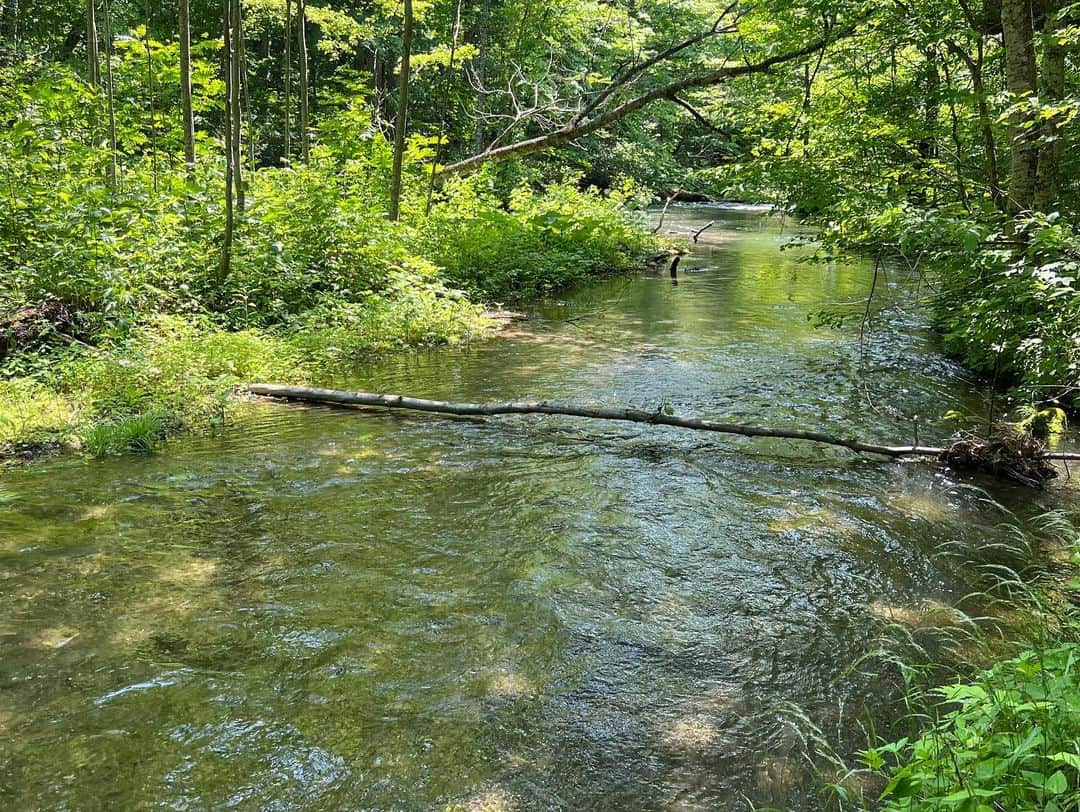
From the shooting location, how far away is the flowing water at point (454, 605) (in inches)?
119

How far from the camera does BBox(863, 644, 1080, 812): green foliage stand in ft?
6.49

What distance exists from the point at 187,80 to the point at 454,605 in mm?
10486

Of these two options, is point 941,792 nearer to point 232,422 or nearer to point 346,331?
point 232,422

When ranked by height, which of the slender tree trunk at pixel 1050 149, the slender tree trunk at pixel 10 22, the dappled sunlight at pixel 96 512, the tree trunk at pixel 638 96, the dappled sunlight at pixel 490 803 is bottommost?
the dappled sunlight at pixel 490 803

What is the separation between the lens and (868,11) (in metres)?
9.03

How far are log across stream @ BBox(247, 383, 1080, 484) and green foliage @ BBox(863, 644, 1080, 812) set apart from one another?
155 inches

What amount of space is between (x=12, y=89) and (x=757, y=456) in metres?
12.0

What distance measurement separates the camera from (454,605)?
13.9 feet

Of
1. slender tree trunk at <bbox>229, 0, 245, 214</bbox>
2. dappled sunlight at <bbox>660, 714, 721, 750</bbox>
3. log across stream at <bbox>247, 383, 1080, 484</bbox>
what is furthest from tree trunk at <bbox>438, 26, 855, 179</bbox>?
dappled sunlight at <bbox>660, 714, 721, 750</bbox>

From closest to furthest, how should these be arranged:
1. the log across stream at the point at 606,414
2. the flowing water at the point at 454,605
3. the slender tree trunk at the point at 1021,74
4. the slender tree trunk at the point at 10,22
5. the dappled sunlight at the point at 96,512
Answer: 1. the flowing water at the point at 454,605
2. the dappled sunlight at the point at 96,512
3. the log across stream at the point at 606,414
4. the slender tree trunk at the point at 1021,74
5. the slender tree trunk at the point at 10,22

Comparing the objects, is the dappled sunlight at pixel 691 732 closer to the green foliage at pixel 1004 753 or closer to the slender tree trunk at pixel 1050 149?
the green foliage at pixel 1004 753

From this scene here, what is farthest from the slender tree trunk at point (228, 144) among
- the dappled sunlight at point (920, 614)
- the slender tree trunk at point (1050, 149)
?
the slender tree trunk at point (1050, 149)

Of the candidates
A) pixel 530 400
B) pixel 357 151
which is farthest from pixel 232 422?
pixel 357 151

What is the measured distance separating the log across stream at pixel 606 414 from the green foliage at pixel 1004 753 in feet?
12.9
